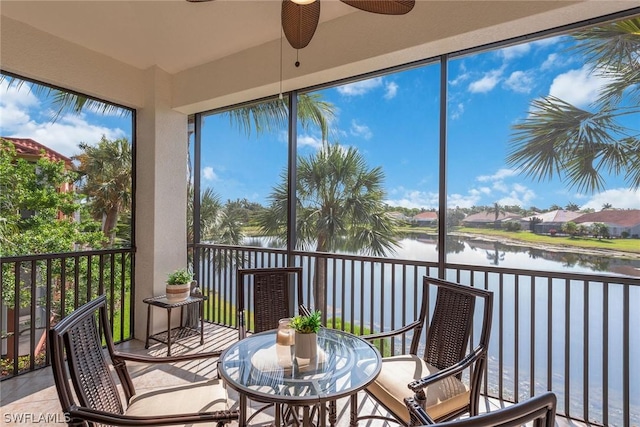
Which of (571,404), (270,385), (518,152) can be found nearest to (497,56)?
(518,152)

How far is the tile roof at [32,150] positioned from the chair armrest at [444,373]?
3582 mm

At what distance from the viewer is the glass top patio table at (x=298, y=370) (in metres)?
1.31

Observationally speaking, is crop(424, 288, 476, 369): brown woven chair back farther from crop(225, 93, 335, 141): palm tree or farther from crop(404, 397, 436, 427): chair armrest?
crop(225, 93, 335, 141): palm tree

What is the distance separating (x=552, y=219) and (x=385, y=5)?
5.96 ft

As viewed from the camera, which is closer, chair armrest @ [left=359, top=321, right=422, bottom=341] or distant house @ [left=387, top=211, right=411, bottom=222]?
chair armrest @ [left=359, top=321, right=422, bottom=341]

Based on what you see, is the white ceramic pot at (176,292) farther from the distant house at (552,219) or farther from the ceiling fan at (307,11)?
the distant house at (552,219)

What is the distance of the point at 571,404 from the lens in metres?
2.27

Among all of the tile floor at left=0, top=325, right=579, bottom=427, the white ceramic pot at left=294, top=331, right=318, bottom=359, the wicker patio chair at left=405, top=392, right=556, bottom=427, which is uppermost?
the wicker patio chair at left=405, top=392, right=556, bottom=427

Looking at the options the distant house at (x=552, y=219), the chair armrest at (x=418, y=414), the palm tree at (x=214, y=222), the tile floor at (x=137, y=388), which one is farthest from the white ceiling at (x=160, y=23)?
the tile floor at (x=137, y=388)

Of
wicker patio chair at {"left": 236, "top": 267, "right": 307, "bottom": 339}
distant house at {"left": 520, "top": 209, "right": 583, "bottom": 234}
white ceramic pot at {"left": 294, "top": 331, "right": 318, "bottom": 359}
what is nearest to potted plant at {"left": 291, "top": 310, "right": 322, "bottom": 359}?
white ceramic pot at {"left": 294, "top": 331, "right": 318, "bottom": 359}

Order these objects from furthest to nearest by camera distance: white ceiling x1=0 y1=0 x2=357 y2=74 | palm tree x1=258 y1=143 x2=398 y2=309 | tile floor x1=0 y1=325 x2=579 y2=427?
palm tree x1=258 y1=143 x2=398 y2=309
white ceiling x1=0 y1=0 x2=357 y2=74
tile floor x1=0 y1=325 x2=579 y2=427

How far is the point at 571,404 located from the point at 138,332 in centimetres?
402

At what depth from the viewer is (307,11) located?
1929mm

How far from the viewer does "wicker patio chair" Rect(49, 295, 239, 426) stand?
1.16 meters
